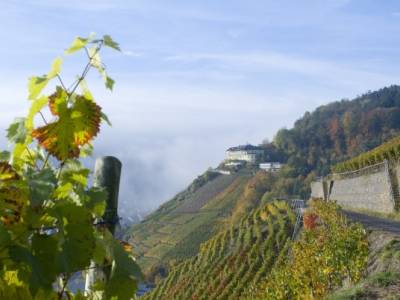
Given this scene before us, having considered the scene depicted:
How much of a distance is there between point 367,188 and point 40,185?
22.7 m

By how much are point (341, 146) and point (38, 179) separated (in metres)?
99.5

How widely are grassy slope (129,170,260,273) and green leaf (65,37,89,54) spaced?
48099 millimetres

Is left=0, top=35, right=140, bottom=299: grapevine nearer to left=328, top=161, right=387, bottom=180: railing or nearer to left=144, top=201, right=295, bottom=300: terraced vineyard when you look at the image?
left=144, top=201, right=295, bottom=300: terraced vineyard

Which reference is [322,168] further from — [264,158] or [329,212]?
[329,212]

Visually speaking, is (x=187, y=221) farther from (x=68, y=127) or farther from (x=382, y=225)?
(x=68, y=127)

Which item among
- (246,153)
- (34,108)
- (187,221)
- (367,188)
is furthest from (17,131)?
(246,153)

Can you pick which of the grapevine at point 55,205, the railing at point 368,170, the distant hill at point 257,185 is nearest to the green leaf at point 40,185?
the grapevine at point 55,205

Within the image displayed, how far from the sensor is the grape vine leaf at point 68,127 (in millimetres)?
996

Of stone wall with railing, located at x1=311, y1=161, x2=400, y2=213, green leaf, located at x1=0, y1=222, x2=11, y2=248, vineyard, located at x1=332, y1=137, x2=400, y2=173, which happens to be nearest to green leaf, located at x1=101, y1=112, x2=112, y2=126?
green leaf, located at x1=0, y1=222, x2=11, y2=248

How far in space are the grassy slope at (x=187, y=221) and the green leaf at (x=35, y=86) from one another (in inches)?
1892

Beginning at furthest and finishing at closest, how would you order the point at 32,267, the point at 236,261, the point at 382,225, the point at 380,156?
1. the point at 236,261
2. the point at 380,156
3. the point at 382,225
4. the point at 32,267

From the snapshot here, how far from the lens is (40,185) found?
857 mm

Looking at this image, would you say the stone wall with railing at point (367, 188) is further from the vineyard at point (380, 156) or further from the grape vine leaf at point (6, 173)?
the grape vine leaf at point (6, 173)

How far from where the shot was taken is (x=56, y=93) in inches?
41.4
